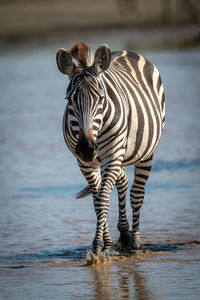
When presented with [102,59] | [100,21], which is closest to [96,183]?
[102,59]

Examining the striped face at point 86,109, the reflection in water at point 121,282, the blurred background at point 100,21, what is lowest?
the reflection in water at point 121,282

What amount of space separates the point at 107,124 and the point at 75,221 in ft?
6.63

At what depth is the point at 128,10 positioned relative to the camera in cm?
4809

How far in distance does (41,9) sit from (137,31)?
14.5 metres

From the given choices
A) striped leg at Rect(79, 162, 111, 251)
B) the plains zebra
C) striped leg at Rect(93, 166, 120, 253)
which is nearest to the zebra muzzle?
the plains zebra

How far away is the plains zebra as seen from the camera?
608 centimetres

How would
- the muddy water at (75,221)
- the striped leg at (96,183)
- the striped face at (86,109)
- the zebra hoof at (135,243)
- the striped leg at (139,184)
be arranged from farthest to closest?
the striped leg at (139,184) → the zebra hoof at (135,243) → the striped leg at (96,183) → the striped face at (86,109) → the muddy water at (75,221)

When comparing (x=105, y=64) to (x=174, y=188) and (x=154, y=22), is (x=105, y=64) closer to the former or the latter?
(x=174, y=188)

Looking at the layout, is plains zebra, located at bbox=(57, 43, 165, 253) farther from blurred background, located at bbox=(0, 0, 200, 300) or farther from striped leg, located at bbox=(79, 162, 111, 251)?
blurred background, located at bbox=(0, 0, 200, 300)

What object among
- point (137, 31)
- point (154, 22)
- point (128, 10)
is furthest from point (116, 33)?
point (128, 10)

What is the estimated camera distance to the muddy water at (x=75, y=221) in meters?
5.79

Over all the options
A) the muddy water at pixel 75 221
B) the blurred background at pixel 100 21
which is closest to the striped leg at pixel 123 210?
the muddy water at pixel 75 221

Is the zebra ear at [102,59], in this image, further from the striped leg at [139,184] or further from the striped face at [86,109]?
the striped leg at [139,184]

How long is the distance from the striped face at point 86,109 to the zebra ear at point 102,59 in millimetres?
78
